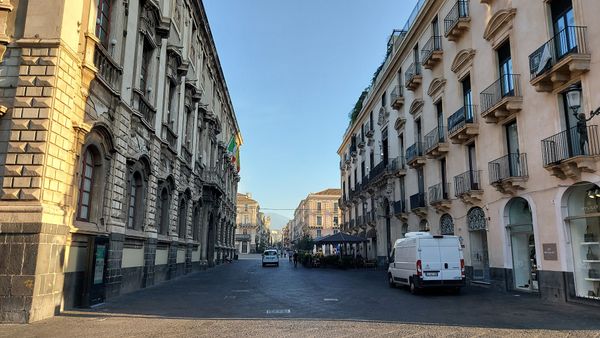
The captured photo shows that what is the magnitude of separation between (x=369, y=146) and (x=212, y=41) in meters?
17.1

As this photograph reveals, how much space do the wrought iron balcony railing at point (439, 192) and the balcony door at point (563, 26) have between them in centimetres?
958

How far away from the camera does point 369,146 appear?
133ft

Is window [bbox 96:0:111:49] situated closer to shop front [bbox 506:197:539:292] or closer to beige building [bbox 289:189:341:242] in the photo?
shop front [bbox 506:197:539:292]

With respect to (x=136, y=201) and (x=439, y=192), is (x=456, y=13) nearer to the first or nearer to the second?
(x=439, y=192)

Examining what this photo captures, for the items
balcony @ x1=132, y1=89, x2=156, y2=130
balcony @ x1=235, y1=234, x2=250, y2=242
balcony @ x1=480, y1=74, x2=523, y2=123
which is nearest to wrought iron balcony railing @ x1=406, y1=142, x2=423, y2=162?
balcony @ x1=480, y1=74, x2=523, y2=123

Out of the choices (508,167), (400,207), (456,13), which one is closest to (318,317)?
(508,167)

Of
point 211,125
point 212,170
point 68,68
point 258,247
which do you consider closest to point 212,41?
point 211,125

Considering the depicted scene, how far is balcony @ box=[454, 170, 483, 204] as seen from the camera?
61.9ft

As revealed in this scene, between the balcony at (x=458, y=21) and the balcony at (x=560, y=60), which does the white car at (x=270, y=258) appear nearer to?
the balcony at (x=458, y=21)

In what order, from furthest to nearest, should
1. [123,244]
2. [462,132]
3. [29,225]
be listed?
[462,132]
[123,244]
[29,225]

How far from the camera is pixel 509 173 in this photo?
16.5 m

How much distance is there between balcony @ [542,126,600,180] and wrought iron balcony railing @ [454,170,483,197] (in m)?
4.76

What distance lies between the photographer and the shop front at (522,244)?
16.0 metres

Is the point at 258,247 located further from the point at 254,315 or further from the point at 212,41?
the point at 254,315
